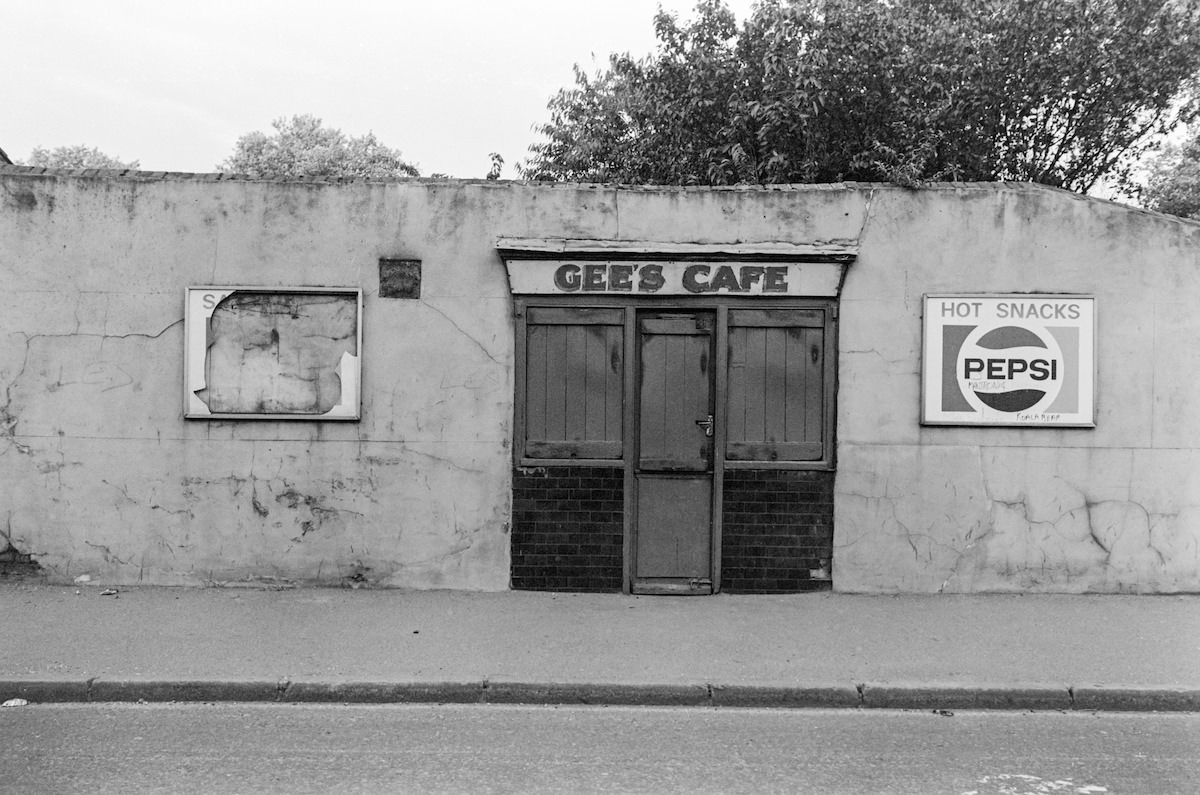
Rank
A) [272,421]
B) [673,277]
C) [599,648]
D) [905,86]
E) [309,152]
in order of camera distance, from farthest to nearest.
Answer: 1. [309,152]
2. [905,86]
3. [272,421]
4. [673,277]
5. [599,648]

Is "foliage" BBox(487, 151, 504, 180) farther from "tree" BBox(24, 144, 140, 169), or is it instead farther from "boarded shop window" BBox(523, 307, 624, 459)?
"tree" BBox(24, 144, 140, 169)

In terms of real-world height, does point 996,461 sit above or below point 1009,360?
below

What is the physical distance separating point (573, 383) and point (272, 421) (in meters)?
2.36

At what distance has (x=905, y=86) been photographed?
1482 centimetres

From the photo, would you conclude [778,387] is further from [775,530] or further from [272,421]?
[272,421]

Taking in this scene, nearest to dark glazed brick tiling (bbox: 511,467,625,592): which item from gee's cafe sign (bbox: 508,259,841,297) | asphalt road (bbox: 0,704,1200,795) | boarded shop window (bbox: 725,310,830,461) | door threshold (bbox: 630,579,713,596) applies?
door threshold (bbox: 630,579,713,596)

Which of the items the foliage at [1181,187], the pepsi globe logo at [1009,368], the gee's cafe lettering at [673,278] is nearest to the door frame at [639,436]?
the gee's cafe lettering at [673,278]

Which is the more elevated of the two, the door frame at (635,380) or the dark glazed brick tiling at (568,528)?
the door frame at (635,380)

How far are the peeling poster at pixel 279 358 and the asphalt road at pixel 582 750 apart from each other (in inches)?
114

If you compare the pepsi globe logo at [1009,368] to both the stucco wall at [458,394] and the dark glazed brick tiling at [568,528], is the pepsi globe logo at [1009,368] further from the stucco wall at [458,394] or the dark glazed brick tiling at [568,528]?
the dark glazed brick tiling at [568,528]

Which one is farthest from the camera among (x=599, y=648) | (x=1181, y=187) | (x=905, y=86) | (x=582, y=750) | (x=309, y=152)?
(x=309, y=152)

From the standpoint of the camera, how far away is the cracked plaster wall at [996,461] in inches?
310

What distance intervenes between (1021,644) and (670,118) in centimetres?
1120

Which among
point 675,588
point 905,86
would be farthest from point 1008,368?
point 905,86
